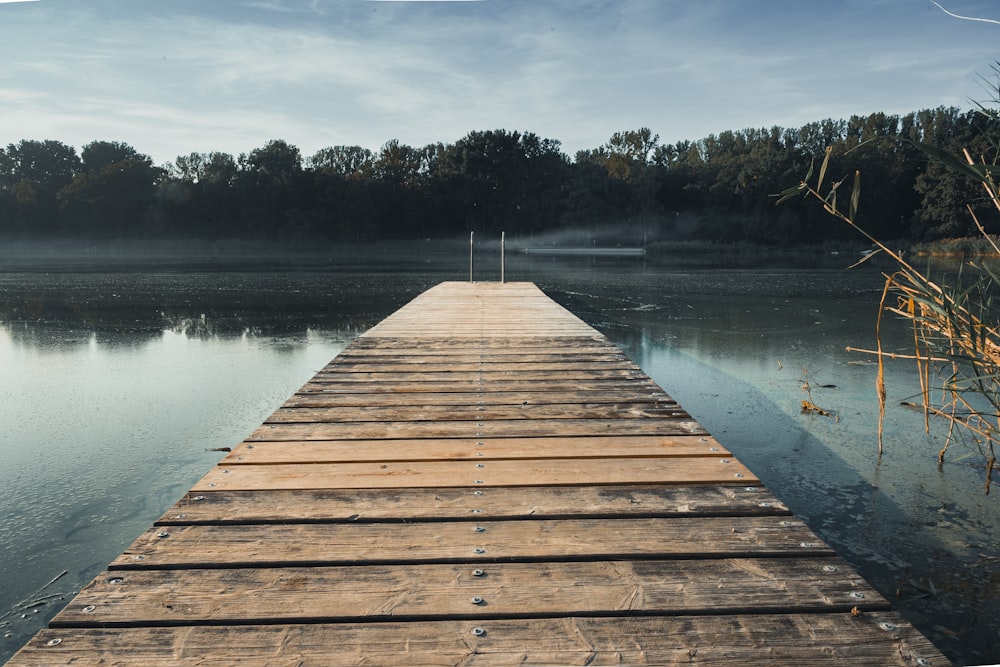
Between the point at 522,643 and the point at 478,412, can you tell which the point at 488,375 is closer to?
the point at 478,412

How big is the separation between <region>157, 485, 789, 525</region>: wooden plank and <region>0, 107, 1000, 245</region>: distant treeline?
44953 mm

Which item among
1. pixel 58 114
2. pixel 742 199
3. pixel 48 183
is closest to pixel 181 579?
pixel 58 114

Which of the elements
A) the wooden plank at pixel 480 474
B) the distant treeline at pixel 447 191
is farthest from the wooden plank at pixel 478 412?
the distant treeline at pixel 447 191

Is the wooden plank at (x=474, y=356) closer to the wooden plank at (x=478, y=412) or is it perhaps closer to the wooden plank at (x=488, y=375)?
the wooden plank at (x=488, y=375)

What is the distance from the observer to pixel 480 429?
237 cm

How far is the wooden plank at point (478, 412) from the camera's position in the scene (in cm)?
252

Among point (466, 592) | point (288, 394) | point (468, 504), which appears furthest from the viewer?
point (288, 394)

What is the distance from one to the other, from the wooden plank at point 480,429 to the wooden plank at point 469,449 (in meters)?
0.05

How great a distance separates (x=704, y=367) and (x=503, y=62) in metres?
3.06

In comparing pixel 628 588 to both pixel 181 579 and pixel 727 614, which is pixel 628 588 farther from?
pixel 181 579

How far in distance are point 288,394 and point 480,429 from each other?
2.43 metres

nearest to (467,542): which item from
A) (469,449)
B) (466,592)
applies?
(466,592)

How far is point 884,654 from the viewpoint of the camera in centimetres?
107

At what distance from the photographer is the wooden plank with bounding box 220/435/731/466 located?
6.70ft
